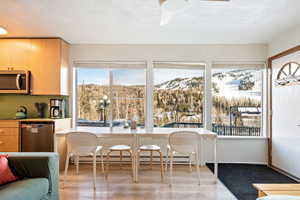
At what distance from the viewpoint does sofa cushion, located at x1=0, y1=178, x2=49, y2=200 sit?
1671 millimetres

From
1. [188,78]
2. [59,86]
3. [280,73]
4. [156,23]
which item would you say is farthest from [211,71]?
[59,86]

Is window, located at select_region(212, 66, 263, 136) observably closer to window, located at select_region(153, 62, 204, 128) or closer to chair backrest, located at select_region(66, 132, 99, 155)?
window, located at select_region(153, 62, 204, 128)

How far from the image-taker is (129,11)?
9.26ft

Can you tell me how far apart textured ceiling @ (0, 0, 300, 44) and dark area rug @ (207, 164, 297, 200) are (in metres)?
2.34

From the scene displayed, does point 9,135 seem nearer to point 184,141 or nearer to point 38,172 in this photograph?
point 38,172

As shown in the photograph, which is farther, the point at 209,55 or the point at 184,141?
the point at 209,55

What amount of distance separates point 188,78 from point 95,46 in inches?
77.6

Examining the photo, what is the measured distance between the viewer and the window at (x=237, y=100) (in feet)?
14.3

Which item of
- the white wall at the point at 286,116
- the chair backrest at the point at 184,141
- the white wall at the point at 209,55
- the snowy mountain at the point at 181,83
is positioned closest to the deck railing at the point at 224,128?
the white wall at the point at 209,55

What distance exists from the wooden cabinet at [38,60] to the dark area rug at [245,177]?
3.21 meters

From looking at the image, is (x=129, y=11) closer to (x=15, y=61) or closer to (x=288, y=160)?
(x=15, y=61)

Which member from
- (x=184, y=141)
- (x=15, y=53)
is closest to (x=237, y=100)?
(x=184, y=141)

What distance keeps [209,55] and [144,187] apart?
2.74 meters

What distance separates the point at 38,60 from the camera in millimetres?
3947
